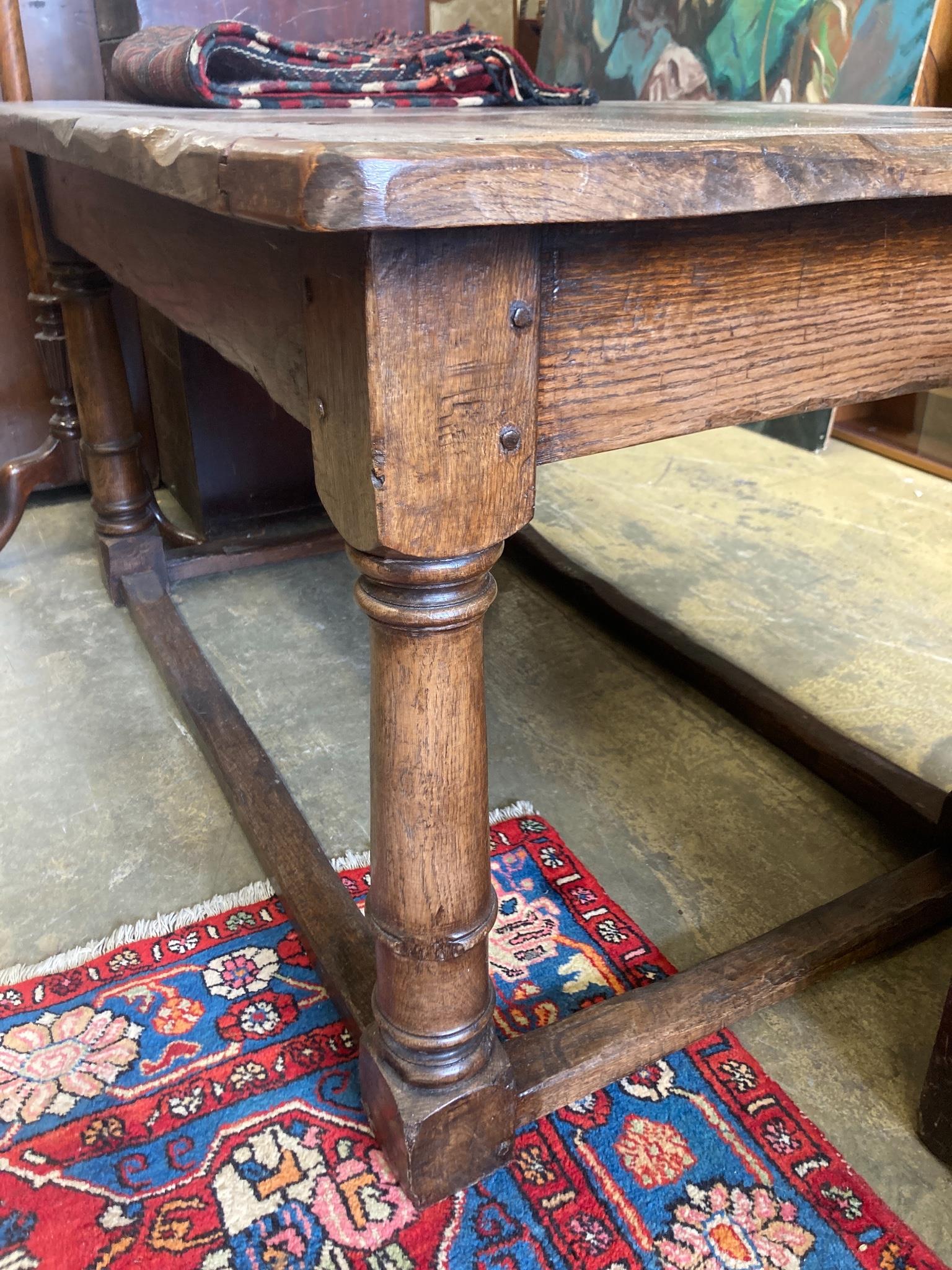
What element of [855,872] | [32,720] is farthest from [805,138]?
[32,720]

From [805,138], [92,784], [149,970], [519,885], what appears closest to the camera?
[805,138]

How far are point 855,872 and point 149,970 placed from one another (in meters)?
0.84

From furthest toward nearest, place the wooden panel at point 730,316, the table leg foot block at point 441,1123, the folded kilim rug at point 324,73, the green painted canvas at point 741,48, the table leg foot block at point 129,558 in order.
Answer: the green painted canvas at point 741,48
the table leg foot block at point 129,558
the folded kilim rug at point 324,73
the table leg foot block at point 441,1123
the wooden panel at point 730,316

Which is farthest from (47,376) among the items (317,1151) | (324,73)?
(317,1151)

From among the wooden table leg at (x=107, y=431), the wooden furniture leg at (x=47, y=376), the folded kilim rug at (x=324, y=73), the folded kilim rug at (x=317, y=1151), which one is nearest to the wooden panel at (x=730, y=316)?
the folded kilim rug at (x=317, y=1151)

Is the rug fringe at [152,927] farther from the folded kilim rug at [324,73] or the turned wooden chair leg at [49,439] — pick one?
the turned wooden chair leg at [49,439]

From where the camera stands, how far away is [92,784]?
141 cm

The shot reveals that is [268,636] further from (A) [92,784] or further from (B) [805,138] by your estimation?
(B) [805,138]

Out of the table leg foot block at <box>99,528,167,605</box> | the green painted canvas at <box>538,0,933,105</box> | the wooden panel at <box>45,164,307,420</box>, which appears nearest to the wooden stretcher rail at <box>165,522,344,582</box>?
the table leg foot block at <box>99,528,167,605</box>

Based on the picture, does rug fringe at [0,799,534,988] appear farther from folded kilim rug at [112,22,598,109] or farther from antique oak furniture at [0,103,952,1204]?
folded kilim rug at [112,22,598,109]

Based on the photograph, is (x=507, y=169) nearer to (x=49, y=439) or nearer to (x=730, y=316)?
(x=730, y=316)

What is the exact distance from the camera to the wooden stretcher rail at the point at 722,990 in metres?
0.91

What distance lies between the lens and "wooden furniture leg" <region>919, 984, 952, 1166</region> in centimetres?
89

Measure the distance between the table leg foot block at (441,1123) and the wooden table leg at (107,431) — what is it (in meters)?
1.24
